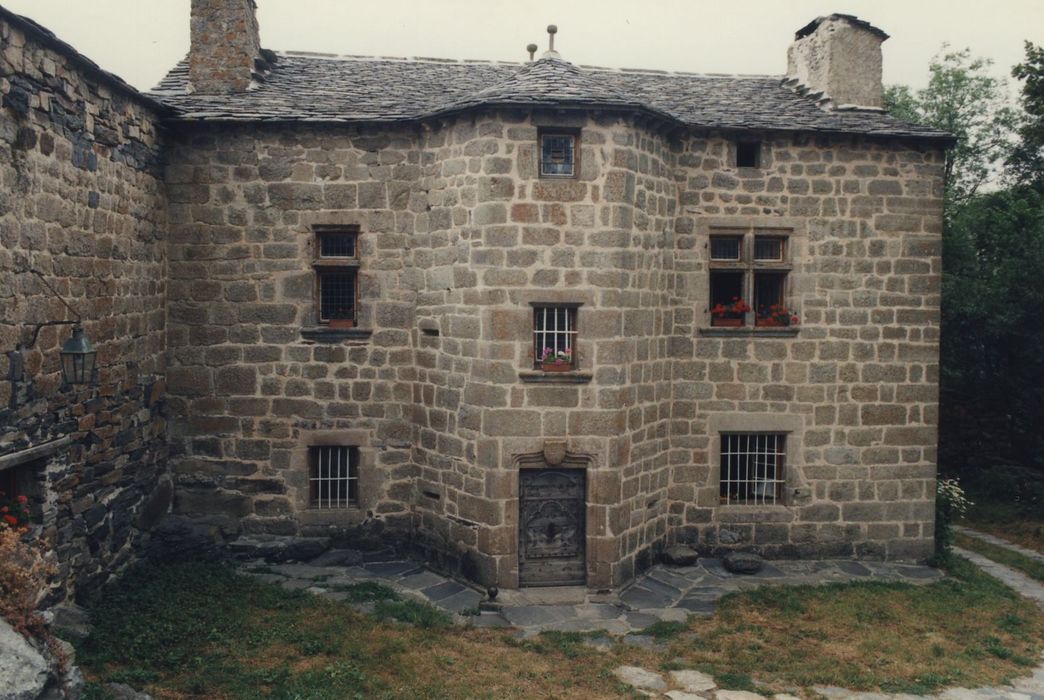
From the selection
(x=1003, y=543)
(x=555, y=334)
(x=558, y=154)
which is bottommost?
(x=1003, y=543)

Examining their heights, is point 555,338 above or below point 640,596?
above

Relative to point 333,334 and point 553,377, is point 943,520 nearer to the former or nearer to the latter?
point 553,377

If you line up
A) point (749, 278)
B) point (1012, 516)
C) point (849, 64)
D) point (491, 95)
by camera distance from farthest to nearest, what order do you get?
point (1012, 516), point (849, 64), point (749, 278), point (491, 95)

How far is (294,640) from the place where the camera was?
859cm

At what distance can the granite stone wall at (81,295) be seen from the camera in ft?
25.3

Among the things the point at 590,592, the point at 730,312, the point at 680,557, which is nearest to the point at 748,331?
the point at 730,312

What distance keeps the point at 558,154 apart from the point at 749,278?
3495 mm

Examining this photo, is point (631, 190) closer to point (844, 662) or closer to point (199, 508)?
point (844, 662)

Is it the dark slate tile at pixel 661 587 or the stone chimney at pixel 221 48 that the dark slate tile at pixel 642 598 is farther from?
the stone chimney at pixel 221 48

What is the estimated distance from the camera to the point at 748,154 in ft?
38.9

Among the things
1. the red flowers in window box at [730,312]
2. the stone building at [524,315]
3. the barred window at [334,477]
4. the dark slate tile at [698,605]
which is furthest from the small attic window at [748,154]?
the barred window at [334,477]

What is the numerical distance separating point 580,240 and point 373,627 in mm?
5273

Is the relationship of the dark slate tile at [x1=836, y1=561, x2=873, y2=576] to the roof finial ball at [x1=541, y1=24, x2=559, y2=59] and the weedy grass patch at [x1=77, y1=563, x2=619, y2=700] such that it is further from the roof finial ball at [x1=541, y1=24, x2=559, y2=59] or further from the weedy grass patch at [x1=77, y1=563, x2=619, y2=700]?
the roof finial ball at [x1=541, y1=24, x2=559, y2=59]

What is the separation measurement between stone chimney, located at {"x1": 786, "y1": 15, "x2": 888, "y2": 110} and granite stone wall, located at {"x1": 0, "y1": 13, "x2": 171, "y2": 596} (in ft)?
32.6
